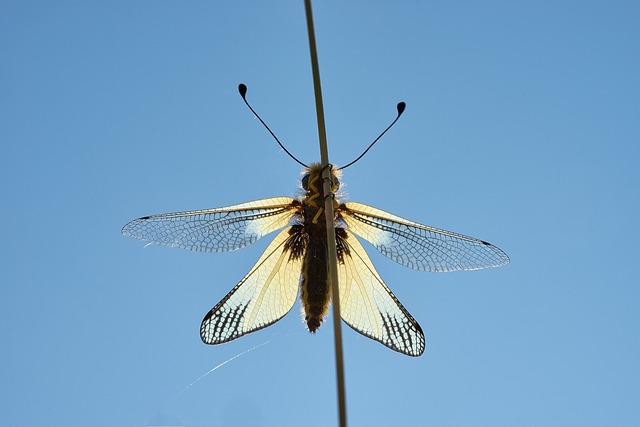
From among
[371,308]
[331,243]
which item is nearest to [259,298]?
[371,308]

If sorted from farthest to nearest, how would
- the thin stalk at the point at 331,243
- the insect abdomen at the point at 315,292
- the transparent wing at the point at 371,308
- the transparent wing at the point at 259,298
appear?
the transparent wing at the point at 371,308, the transparent wing at the point at 259,298, the insect abdomen at the point at 315,292, the thin stalk at the point at 331,243

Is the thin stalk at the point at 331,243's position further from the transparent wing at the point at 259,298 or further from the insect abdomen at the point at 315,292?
the transparent wing at the point at 259,298

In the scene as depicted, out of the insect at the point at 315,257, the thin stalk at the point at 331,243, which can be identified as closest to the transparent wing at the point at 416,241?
the insect at the point at 315,257

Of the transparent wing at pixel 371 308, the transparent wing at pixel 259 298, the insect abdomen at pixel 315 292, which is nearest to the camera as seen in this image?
the insect abdomen at pixel 315 292

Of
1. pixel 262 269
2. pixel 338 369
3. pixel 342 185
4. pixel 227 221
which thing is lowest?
pixel 338 369

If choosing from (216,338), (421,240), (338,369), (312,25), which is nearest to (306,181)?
(421,240)

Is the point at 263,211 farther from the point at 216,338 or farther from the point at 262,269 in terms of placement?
the point at 216,338

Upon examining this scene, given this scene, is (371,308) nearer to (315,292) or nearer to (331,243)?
(315,292)
